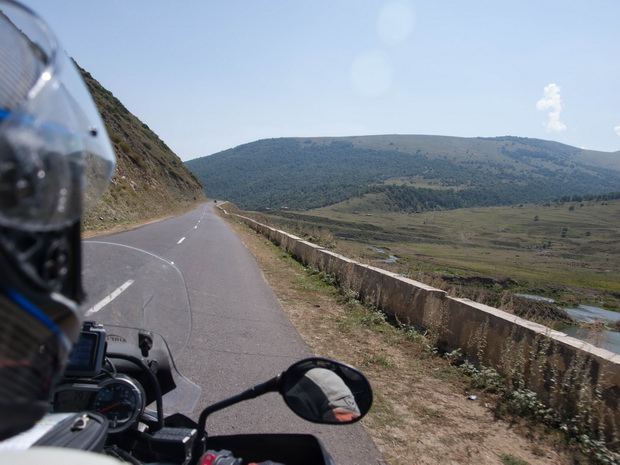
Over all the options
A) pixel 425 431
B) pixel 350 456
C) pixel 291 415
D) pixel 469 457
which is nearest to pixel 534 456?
pixel 469 457

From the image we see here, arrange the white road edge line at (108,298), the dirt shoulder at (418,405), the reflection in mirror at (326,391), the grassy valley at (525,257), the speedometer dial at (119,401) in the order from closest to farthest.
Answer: the reflection in mirror at (326,391) < the speedometer dial at (119,401) < the white road edge line at (108,298) < the dirt shoulder at (418,405) < the grassy valley at (525,257)

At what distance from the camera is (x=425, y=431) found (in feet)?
14.2

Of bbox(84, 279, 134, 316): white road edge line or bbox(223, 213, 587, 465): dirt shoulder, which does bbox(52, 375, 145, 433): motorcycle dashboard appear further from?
bbox(223, 213, 587, 465): dirt shoulder

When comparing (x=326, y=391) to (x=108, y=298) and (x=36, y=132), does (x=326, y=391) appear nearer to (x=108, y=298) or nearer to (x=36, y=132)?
(x=36, y=132)

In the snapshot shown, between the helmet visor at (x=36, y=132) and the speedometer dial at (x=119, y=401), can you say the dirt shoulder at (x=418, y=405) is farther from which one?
the helmet visor at (x=36, y=132)

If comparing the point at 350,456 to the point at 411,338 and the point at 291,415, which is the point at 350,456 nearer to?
the point at 291,415

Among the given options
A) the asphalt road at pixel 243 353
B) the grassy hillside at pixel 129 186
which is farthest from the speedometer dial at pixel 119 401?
the grassy hillside at pixel 129 186

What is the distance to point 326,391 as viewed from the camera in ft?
5.60

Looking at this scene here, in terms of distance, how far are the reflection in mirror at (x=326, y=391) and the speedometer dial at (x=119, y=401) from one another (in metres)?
0.77

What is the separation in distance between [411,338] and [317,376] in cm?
579

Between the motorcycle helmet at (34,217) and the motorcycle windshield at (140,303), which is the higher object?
the motorcycle helmet at (34,217)

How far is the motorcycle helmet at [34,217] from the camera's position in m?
0.83


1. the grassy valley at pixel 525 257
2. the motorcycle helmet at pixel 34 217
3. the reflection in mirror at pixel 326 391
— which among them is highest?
the motorcycle helmet at pixel 34 217

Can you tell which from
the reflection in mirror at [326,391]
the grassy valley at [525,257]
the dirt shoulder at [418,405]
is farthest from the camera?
the grassy valley at [525,257]
